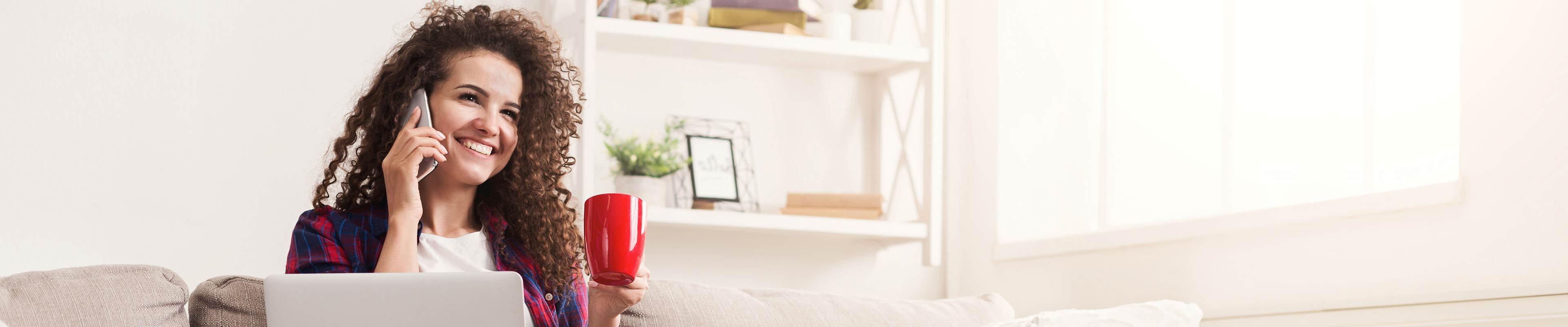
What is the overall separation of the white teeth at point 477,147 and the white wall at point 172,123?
0.57 metres

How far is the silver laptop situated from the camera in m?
1.05

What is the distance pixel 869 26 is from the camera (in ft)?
→ 8.38

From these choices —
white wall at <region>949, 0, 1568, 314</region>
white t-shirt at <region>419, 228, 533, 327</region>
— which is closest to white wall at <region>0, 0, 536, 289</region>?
white t-shirt at <region>419, 228, 533, 327</region>

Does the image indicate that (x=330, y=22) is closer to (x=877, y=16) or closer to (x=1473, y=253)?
(x=877, y=16)

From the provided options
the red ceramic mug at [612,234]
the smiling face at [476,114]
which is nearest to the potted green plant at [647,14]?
the smiling face at [476,114]

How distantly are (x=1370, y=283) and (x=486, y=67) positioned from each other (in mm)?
1305

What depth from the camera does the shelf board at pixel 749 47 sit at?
7.57 feet

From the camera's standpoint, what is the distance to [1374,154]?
1.80 m

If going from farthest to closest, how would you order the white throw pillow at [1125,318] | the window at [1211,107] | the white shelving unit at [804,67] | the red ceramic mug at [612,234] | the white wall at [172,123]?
the white shelving unit at [804,67], the white wall at [172,123], the window at [1211,107], the white throw pillow at [1125,318], the red ceramic mug at [612,234]

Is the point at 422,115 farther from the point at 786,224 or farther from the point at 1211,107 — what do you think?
the point at 1211,107

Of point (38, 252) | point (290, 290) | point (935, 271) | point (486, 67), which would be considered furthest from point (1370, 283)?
point (38, 252)

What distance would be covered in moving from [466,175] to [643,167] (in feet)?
2.79

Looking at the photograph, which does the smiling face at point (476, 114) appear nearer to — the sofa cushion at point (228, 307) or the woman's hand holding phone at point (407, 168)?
the woman's hand holding phone at point (407, 168)

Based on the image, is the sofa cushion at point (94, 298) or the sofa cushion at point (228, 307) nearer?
the sofa cushion at point (94, 298)
